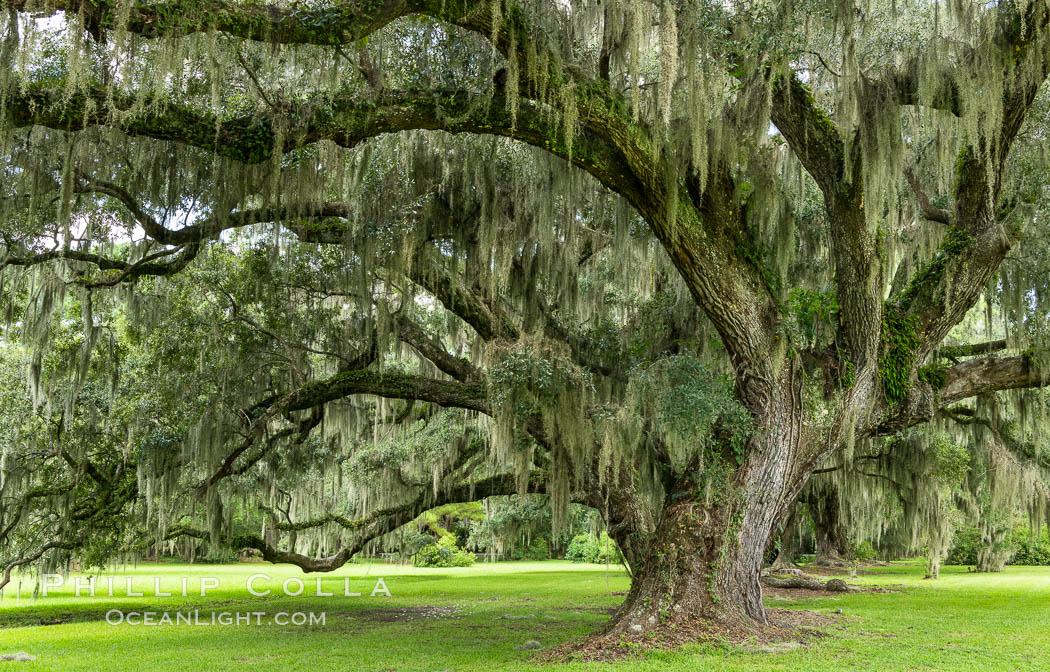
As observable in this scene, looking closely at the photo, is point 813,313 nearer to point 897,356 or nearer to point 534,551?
point 897,356

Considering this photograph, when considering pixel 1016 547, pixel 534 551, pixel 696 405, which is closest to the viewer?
pixel 696 405

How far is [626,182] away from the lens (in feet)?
23.6

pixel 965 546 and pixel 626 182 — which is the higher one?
pixel 626 182

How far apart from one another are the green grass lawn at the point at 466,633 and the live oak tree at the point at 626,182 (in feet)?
3.84

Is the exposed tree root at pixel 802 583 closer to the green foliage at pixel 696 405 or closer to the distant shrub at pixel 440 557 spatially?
the green foliage at pixel 696 405

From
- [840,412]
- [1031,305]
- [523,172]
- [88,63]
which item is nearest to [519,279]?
[523,172]

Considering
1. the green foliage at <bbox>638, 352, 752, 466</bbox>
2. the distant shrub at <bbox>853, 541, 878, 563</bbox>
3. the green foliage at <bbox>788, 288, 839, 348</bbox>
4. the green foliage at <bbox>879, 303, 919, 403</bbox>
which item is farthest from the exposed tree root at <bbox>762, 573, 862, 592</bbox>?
the distant shrub at <bbox>853, 541, 878, 563</bbox>

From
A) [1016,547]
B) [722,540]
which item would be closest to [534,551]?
[1016,547]

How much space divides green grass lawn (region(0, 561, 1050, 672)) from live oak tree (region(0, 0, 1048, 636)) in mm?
1171

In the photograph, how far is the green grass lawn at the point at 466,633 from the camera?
21.9ft

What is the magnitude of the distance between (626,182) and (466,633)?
573cm

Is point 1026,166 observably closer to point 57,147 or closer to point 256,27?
point 256,27

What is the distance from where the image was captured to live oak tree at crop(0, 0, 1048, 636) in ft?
20.0

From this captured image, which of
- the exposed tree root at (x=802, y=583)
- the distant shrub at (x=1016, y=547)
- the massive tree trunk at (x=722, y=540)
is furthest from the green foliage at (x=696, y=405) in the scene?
the distant shrub at (x=1016, y=547)
